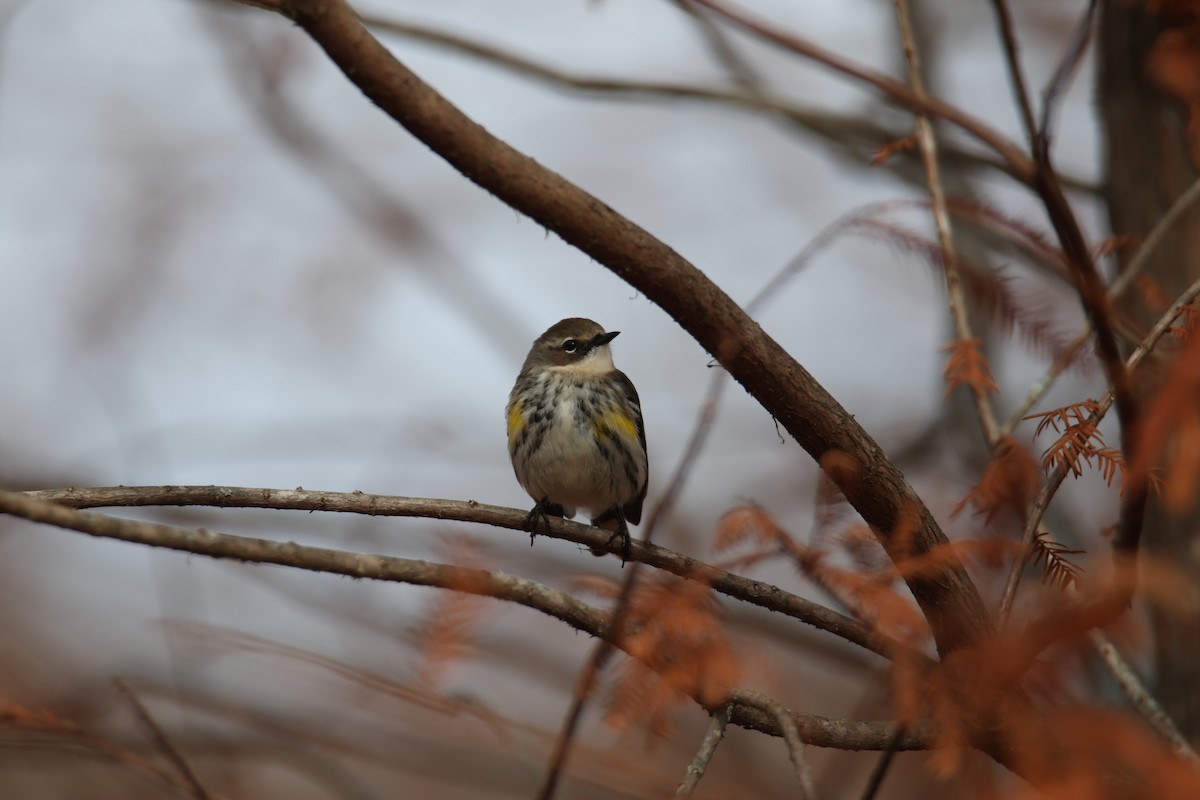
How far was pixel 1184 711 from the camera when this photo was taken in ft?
14.5

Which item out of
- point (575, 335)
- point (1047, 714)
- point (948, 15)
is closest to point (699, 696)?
Result: point (1047, 714)

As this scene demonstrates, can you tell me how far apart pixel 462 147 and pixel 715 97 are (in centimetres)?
374

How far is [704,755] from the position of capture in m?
2.35

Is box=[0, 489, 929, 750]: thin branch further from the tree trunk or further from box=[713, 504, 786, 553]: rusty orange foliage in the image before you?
the tree trunk

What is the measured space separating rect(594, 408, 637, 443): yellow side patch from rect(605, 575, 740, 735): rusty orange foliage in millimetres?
3128

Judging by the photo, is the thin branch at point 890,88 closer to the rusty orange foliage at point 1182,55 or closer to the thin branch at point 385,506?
the thin branch at point 385,506

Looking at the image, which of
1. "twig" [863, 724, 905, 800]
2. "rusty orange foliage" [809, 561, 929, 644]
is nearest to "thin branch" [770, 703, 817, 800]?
"twig" [863, 724, 905, 800]

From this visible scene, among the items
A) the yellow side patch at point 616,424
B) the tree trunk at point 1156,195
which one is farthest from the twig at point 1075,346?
the yellow side patch at point 616,424

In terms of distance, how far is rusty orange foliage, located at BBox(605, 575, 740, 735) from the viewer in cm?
236

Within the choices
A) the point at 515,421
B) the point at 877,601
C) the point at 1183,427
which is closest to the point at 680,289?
the point at 877,601

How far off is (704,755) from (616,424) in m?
3.49

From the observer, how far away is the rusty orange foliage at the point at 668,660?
236cm

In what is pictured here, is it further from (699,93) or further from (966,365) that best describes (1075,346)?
(699,93)

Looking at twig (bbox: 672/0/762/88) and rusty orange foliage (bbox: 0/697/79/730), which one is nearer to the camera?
rusty orange foliage (bbox: 0/697/79/730)
